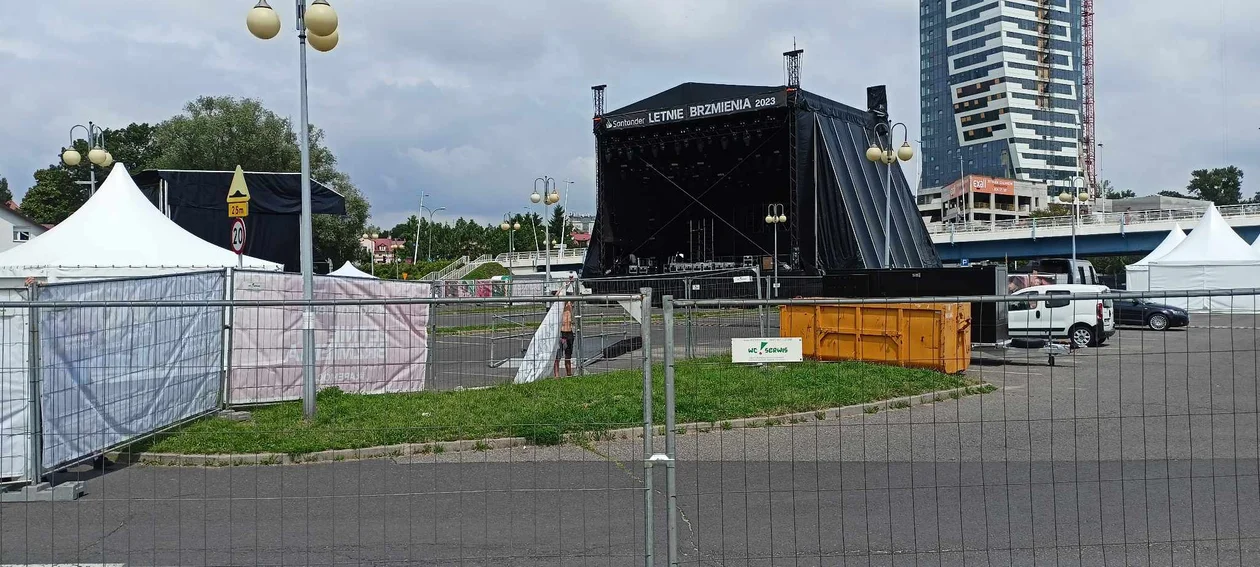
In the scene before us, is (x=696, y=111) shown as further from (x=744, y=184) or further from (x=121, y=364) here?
(x=121, y=364)

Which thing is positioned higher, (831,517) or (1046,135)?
(1046,135)

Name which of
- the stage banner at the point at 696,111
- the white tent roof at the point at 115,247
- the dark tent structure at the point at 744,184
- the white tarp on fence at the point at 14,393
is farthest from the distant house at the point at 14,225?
the white tarp on fence at the point at 14,393

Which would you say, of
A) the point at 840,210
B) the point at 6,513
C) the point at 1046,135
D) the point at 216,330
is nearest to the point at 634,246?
the point at 840,210

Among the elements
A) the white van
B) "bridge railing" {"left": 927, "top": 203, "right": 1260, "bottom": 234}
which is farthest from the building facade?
the white van

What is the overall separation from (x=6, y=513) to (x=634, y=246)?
113 ft

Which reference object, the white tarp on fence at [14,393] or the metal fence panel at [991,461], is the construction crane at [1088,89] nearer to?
the metal fence panel at [991,461]

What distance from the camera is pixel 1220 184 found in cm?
13162

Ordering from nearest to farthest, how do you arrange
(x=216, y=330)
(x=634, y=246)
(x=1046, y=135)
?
(x=216, y=330) < (x=634, y=246) < (x=1046, y=135)

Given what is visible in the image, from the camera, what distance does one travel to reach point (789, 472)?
8.27m

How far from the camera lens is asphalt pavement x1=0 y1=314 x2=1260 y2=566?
5.89 metres

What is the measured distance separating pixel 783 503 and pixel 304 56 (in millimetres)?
8075

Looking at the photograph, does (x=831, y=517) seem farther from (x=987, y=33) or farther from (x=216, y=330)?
(x=987, y=33)

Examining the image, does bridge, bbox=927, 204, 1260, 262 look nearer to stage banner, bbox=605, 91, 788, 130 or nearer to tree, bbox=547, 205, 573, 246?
stage banner, bbox=605, 91, 788, 130

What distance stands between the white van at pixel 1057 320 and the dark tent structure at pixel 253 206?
73.7 ft
